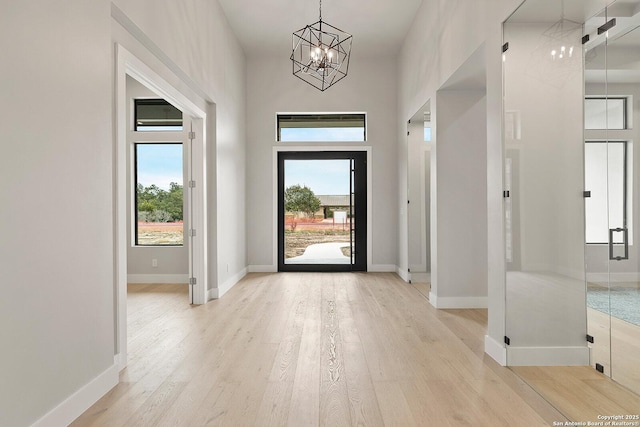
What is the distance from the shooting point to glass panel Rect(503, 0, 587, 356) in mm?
2641

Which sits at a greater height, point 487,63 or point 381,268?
point 487,63

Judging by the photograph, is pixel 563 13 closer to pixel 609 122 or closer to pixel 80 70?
pixel 609 122

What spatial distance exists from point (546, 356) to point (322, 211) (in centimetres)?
496

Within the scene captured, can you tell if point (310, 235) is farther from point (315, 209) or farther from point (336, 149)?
point (336, 149)

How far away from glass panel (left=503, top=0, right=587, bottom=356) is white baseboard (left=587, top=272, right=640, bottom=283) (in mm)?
120

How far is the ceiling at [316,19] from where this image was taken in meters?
5.40

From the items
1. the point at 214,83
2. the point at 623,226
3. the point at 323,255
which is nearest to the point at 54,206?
the point at 623,226

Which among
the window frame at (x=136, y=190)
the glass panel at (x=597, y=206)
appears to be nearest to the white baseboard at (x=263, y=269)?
the window frame at (x=136, y=190)

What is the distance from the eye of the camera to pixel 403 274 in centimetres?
656

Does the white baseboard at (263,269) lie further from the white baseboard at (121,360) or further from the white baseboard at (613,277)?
the white baseboard at (613,277)

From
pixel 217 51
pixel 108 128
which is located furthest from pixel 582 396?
pixel 217 51

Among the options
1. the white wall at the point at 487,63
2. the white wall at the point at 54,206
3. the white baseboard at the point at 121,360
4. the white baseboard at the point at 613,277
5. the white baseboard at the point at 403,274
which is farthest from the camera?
the white baseboard at the point at 403,274

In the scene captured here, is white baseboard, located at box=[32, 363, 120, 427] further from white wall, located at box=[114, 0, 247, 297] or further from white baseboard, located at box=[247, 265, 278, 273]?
white baseboard, located at box=[247, 265, 278, 273]

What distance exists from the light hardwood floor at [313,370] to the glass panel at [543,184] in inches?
Result: 16.3
